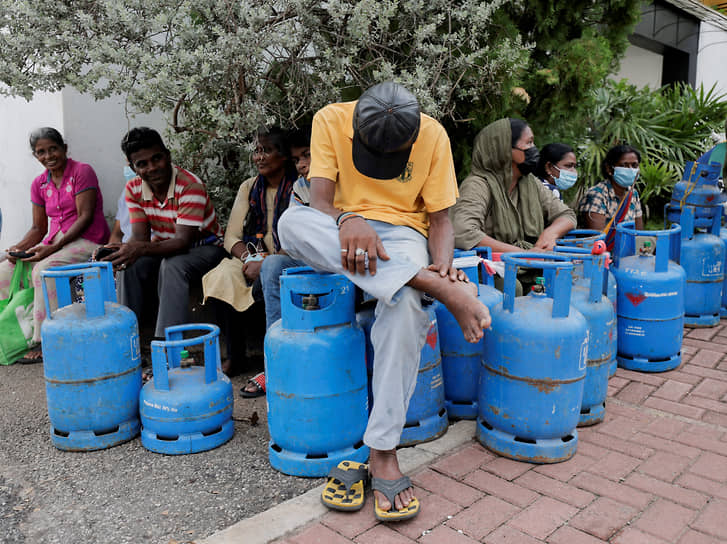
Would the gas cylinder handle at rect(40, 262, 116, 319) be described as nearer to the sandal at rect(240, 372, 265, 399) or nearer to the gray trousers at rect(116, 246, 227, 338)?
the gray trousers at rect(116, 246, 227, 338)

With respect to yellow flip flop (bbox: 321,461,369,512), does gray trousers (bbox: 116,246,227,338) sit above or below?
above

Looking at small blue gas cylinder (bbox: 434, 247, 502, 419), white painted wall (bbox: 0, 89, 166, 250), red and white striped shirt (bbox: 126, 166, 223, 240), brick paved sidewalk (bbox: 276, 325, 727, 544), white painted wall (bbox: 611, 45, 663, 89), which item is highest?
white painted wall (bbox: 611, 45, 663, 89)

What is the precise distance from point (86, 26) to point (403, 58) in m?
1.97

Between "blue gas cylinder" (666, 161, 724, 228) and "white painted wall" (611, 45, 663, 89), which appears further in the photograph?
"white painted wall" (611, 45, 663, 89)

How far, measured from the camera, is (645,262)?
13.4ft

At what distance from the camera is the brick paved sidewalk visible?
2311 mm

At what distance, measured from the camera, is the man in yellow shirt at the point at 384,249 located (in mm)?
2436

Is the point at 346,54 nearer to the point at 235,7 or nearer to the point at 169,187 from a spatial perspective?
the point at 235,7

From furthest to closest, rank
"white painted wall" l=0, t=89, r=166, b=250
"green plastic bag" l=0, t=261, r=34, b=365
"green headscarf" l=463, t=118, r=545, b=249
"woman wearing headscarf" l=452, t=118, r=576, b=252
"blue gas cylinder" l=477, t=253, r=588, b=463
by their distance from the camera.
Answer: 1. "white painted wall" l=0, t=89, r=166, b=250
2. "green plastic bag" l=0, t=261, r=34, b=365
3. "green headscarf" l=463, t=118, r=545, b=249
4. "woman wearing headscarf" l=452, t=118, r=576, b=252
5. "blue gas cylinder" l=477, t=253, r=588, b=463

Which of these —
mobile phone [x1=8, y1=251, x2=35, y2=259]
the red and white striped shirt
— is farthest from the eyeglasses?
mobile phone [x1=8, y1=251, x2=35, y2=259]

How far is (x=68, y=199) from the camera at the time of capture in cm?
490

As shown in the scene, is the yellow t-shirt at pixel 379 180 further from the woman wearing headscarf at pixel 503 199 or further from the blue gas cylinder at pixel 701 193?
the blue gas cylinder at pixel 701 193

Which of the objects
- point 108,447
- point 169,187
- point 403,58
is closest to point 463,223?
point 403,58

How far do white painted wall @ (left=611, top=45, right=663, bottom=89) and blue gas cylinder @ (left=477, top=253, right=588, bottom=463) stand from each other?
9.67 metres
